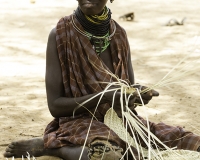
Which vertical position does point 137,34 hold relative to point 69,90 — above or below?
below

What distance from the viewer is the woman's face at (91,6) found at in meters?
3.10

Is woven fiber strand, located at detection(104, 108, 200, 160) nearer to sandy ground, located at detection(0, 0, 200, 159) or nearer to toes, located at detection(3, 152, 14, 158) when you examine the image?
sandy ground, located at detection(0, 0, 200, 159)

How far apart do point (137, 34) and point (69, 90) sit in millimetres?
4756

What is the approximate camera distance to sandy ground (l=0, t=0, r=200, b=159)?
4289 mm

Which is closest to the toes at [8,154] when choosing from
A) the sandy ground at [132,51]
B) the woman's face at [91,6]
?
the sandy ground at [132,51]

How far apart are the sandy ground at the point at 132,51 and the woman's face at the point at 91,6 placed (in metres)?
0.61

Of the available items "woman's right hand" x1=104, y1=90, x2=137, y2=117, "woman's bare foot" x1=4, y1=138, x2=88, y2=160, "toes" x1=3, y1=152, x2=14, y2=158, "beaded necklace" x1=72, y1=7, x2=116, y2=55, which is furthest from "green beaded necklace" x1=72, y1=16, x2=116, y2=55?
"toes" x1=3, y1=152, x2=14, y2=158

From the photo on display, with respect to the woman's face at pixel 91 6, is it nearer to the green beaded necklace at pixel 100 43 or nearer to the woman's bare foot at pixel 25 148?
the green beaded necklace at pixel 100 43

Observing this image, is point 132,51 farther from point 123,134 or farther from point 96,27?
point 123,134

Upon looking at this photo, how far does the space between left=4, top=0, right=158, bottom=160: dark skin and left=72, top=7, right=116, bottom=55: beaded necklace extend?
1.8 inches

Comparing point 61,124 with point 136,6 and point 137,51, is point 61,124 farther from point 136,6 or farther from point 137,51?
point 136,6

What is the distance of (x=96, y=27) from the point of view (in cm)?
324

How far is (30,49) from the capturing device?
679cm

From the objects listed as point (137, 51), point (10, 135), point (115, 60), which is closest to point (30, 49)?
point (137, 51)
